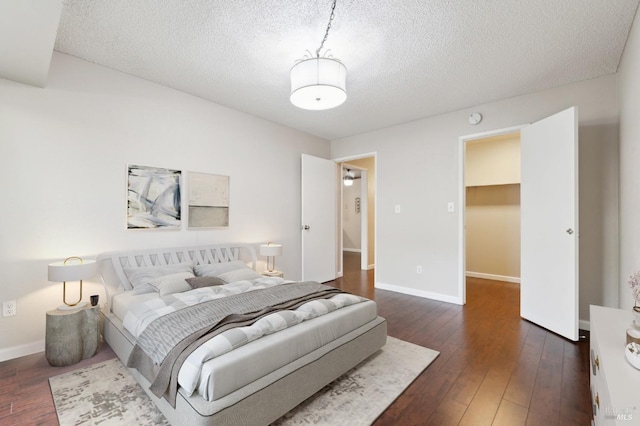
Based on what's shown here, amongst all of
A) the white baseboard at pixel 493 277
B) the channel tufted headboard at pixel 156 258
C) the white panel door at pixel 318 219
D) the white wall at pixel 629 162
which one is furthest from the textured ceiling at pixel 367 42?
the white baseboard at pixel 493 277

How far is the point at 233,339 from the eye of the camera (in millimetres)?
1636

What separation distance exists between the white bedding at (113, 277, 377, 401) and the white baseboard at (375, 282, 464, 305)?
6.88 feet

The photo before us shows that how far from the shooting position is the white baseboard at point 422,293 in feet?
13.2

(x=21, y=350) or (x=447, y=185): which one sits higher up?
(x=447, y=185)

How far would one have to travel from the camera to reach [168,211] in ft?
10.9

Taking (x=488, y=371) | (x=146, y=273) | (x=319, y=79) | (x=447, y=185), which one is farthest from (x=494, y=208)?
(x=146, y=273)

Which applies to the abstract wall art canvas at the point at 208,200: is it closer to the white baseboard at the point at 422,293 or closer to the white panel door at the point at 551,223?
the white baseboard at the point at 422,293

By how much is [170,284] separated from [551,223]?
3878 millimetres

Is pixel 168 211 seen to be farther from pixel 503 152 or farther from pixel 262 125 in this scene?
pixel 503 152

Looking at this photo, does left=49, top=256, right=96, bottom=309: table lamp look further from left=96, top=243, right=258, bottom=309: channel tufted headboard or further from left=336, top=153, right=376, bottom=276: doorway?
left=336, top=153, right=376, bottom=276: doorway

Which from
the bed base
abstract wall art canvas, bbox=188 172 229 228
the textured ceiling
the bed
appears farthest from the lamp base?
the textured ceiling

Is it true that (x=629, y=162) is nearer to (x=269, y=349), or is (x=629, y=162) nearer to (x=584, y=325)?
(x=584, y=325)

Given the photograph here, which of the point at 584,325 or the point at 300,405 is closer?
the point at 300,405

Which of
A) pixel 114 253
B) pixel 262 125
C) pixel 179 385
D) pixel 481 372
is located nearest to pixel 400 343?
pixel 481 372
